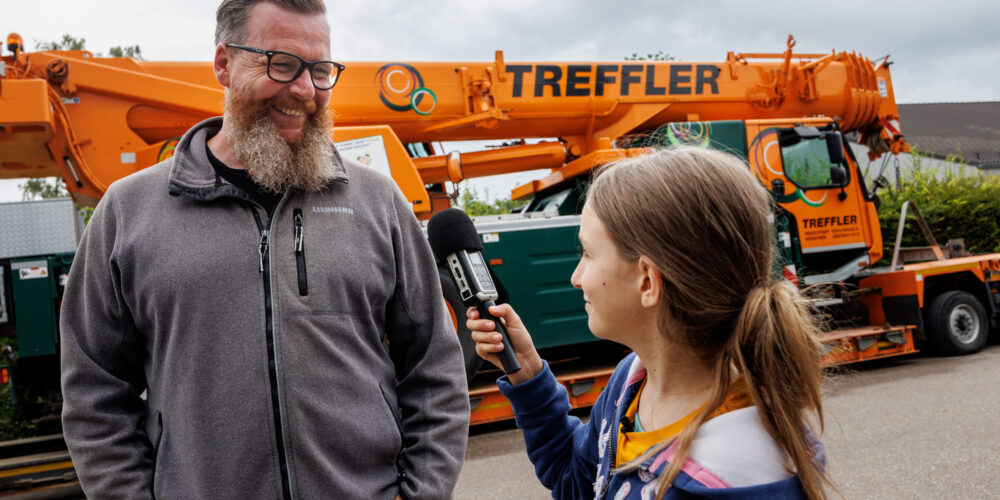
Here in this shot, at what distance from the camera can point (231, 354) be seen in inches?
64.2

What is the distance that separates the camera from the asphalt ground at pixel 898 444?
13.8ft

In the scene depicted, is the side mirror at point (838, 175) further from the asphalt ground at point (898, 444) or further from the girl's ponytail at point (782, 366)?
the girl's ponytail at point (782, 366)

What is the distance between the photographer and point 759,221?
4.60 feet

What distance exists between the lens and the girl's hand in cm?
166

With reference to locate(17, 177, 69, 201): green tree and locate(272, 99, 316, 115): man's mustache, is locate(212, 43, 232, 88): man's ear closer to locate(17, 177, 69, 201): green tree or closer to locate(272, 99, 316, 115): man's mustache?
locate(272, 99, 316, 115): man's mustache

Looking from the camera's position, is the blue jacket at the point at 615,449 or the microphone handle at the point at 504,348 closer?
the blue jacket at the point at 615,449

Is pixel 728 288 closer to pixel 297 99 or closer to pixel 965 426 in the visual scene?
pixel 297 99

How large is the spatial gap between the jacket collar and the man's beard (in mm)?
49

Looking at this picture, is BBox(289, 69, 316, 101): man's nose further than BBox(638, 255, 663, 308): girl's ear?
Yes

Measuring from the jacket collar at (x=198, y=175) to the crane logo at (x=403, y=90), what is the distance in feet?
15.7

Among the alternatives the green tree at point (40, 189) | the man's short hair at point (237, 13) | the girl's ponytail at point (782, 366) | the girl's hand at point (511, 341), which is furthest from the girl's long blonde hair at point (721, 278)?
the green tree at point (40, 189)

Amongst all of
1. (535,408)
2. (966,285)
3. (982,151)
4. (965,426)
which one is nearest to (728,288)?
(535,408)

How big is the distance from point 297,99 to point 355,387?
81 centimetres

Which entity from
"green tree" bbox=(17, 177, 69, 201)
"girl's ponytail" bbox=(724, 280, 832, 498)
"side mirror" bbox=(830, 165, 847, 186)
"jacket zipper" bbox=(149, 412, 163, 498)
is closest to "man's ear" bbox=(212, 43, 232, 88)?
"jacket zipper" bbox=(149, 412, 163, 498)
